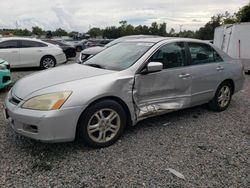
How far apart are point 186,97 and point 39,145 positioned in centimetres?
243

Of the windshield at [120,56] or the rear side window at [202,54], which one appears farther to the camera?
the rear side window at [202,54]

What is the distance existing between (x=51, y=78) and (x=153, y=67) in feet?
4.64

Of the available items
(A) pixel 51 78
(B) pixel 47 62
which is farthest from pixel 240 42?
(A) pixel 51 78

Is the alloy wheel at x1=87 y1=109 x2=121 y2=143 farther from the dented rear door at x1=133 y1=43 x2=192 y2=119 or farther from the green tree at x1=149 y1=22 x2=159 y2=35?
the green tree at x1=149 y1=22 x2=159 y2=35

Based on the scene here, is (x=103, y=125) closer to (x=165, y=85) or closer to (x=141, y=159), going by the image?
(x=141, y=159)

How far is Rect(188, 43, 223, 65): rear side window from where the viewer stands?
4526 mm

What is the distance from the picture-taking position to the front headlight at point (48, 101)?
3.05 meters

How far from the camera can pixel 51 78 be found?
357cm

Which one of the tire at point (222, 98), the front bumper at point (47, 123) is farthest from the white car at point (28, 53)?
the tire at point (222, 98)

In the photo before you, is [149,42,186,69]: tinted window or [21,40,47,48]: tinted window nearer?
[149,42,186,69]: tinted window

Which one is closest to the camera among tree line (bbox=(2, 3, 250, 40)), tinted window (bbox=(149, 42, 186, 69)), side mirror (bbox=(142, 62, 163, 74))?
side mirror (bbox=(142, 62, 163, 74))

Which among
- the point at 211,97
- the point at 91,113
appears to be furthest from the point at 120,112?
the point at 211,97

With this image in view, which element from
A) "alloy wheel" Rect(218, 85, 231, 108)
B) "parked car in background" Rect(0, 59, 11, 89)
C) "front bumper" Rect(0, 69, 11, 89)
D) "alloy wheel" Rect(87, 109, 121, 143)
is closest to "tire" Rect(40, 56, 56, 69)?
"parked car in background" Rect(0, 59, 11, 89)

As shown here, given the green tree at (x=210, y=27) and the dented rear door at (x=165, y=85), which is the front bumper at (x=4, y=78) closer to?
the dented rear door at (x=165, y=85)
